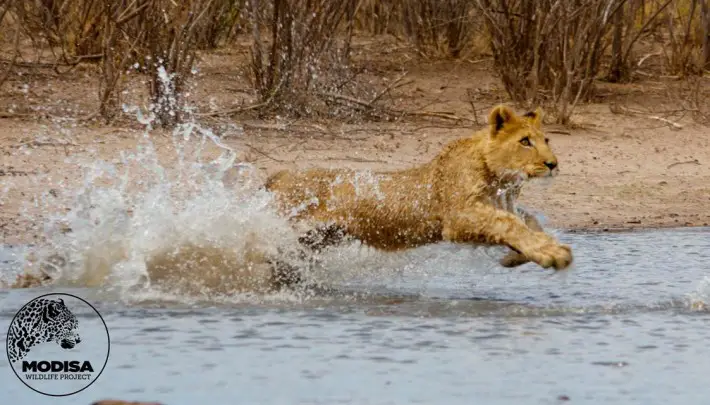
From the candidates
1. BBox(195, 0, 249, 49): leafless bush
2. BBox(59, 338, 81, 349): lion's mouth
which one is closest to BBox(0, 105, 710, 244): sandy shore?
BBox(195, 0, 249, 49): leafless bush

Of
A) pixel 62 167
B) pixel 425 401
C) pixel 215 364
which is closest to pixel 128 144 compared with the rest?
pixel 62 167

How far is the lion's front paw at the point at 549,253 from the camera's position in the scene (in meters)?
6.76

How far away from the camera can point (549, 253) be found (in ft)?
22.3

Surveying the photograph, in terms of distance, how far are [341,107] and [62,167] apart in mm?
2860

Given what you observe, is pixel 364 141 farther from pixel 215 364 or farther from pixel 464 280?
pixel 215 364

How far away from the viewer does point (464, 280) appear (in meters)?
8.08

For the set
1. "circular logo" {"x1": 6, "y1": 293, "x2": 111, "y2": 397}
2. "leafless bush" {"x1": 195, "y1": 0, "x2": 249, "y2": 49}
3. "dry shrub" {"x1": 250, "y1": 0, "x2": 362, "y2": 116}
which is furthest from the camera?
"leafless bush" {"x1": 195, "y1": 0, "x2": 249, "y2": 49}

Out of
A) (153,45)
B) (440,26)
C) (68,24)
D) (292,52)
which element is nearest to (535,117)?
(292,52)

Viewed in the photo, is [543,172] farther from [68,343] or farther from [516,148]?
[68,343]

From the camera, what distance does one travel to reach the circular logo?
5.59m

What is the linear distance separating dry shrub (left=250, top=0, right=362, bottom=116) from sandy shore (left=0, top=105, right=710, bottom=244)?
0.35 m

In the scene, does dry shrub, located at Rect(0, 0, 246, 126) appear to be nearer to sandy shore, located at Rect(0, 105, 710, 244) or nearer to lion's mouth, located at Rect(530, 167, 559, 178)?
sandy shore, located at Rect(0, 105, 710, 244)

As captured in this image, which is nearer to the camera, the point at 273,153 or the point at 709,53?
the point at 273,153

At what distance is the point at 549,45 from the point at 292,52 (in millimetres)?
2323
